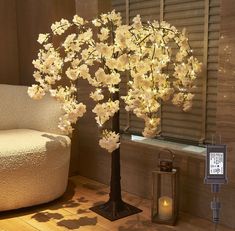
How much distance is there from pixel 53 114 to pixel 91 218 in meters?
0.68

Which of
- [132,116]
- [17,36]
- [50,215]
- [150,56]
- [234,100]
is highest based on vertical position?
[17,36]

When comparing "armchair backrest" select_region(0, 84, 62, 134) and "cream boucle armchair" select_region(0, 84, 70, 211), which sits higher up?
"armchair backrest" select_region(0, 84, 62, 134)

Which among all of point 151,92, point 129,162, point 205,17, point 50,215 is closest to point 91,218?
point 50,215

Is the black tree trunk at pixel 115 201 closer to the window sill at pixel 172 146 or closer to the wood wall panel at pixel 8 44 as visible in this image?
the window sill at pixel 172 146

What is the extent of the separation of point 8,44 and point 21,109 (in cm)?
64

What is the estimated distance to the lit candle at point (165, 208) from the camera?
75.4 inches

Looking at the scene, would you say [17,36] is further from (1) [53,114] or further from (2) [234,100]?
(2) [234,100]

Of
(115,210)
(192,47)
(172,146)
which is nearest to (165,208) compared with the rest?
(115,210)

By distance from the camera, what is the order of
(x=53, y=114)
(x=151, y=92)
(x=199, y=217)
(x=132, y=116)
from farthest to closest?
(x=132, y=116) < (x=53, y=114) < (x=199, y=217) < (x=151, y=92)

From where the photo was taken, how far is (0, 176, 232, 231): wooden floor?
6.18 feet

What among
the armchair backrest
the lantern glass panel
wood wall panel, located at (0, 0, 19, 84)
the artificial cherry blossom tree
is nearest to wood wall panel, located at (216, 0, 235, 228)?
the artificial cherry blossom tree

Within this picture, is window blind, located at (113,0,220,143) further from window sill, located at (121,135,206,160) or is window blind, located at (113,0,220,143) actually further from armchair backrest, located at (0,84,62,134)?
armchair backrest, located at (0,84,62,134)

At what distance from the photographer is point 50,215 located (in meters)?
2.05

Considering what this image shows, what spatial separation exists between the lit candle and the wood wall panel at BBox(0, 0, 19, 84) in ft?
5.11
